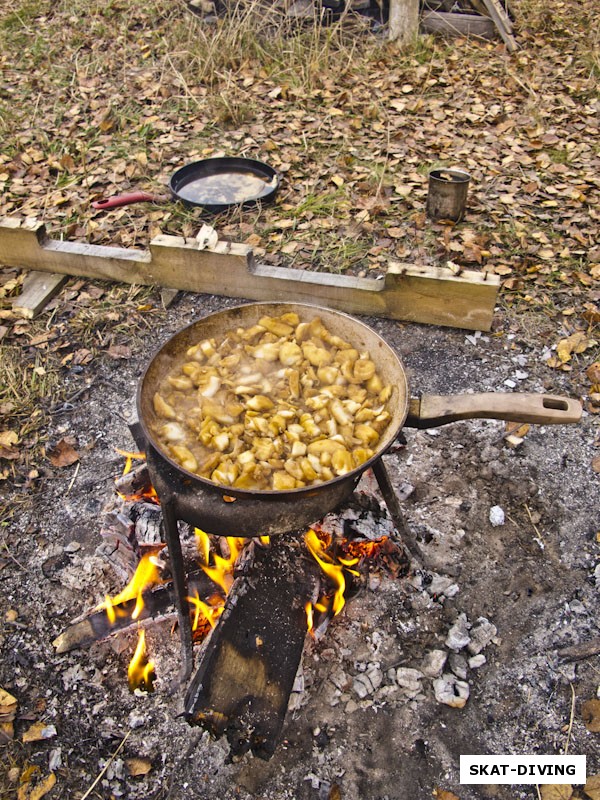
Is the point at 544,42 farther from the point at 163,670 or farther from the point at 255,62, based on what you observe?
the point at 163,670

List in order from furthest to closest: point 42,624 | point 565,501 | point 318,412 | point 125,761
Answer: point 565,501 → point 42,624 → point 318,412 → point 125,761

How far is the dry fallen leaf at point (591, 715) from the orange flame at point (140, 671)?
1864mm

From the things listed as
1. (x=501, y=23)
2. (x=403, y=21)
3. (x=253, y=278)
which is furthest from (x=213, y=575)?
(x=501, y=23)

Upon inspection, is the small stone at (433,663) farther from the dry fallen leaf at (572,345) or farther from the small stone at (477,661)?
the dry fallen leaf at (572,345)

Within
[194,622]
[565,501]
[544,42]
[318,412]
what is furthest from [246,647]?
[544,42]

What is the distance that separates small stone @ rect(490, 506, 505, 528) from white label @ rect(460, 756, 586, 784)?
3.59 ft

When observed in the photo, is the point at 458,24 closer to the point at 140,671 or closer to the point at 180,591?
the point at 180,591

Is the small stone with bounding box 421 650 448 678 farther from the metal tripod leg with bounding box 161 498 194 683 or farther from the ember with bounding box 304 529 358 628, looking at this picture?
the metal tripod leg with bounding box 161 498 194 683

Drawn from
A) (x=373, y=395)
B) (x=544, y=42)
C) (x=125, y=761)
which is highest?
(x=544, y=42)

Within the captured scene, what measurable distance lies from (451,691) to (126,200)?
14.9 ft

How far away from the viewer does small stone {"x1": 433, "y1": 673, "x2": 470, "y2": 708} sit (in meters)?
2.50

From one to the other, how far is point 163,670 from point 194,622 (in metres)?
0.24

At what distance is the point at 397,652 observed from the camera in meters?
2.67

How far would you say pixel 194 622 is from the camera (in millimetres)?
2713
